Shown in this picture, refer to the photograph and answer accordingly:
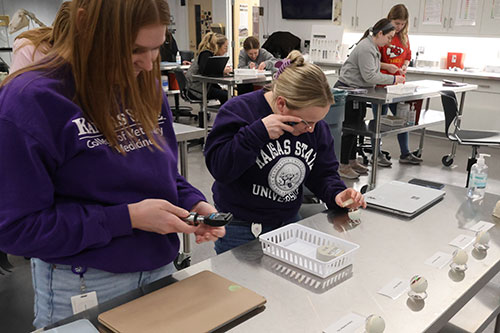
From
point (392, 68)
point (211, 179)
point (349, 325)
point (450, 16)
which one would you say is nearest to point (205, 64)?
point (211, 179)

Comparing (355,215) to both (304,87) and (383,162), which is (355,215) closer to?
(304,87)

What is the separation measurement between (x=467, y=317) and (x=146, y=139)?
1.26 metres

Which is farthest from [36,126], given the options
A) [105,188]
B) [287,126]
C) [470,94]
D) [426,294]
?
[470,94]

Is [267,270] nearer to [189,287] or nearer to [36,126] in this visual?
[189,287]

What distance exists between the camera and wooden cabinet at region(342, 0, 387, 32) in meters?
6.38

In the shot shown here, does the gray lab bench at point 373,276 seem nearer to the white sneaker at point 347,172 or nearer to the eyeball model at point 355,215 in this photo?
the eyeball model at point 355,215

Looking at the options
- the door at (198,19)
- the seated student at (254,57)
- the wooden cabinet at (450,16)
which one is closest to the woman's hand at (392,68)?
the seated student at (254,57)

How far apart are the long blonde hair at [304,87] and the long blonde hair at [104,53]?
59cm

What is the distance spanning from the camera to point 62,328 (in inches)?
33.1

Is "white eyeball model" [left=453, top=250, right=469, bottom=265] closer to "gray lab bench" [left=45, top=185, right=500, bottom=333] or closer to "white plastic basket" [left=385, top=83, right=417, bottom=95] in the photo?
"gray lab bench" [left=45, top=185, right=500, bottom=333]

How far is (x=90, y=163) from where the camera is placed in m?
0.89

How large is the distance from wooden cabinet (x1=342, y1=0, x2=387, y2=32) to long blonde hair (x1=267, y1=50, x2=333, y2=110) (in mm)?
5442

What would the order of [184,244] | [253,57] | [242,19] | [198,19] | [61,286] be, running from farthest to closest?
[198,19], [242,19], [253,57], [184,244], [61,286]

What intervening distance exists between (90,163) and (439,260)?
896 millimetres
